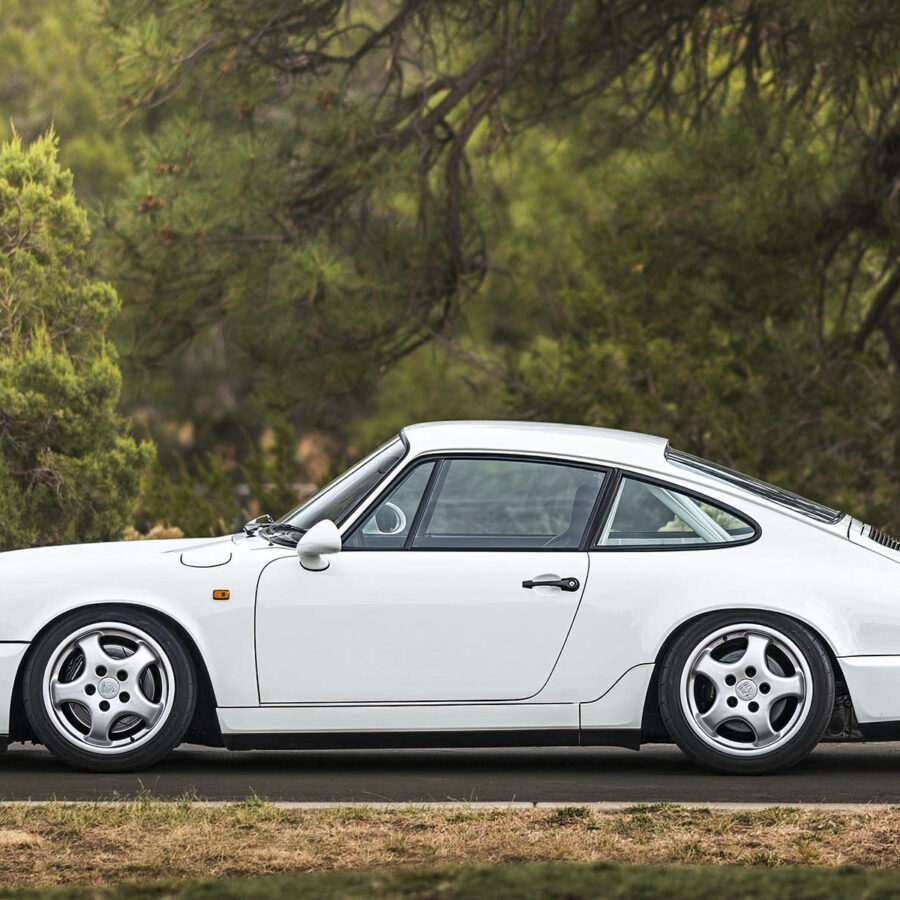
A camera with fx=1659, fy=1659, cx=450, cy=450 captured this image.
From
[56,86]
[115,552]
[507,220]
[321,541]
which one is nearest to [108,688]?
[115,552]

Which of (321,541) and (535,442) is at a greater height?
(535,442)

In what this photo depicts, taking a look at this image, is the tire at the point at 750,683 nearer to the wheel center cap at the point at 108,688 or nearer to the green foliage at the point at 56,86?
the wheel center cap at the point at 108,688

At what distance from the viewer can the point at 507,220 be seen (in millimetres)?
17297

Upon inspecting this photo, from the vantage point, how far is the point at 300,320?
15.1m

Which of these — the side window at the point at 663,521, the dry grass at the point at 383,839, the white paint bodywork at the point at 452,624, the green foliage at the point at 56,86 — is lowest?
the dry grass at the point at 383,839

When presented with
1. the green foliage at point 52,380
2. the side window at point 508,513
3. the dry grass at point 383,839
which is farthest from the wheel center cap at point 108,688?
the green foliage at point 52,380

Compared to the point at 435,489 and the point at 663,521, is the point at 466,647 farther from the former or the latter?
the point at 663,521

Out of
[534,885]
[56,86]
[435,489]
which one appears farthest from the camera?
[56,86]

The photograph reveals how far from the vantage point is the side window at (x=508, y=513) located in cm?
672

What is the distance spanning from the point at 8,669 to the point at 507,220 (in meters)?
11.4

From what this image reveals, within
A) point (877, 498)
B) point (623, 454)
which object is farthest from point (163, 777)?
point (877, 498)

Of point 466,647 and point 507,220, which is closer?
point 466,647

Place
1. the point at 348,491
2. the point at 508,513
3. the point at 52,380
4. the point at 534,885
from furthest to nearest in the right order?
the point at 52,380 < the point at 508,513 < the point at 348,491 < the point at 534,885

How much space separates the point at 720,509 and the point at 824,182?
938 centimetres
